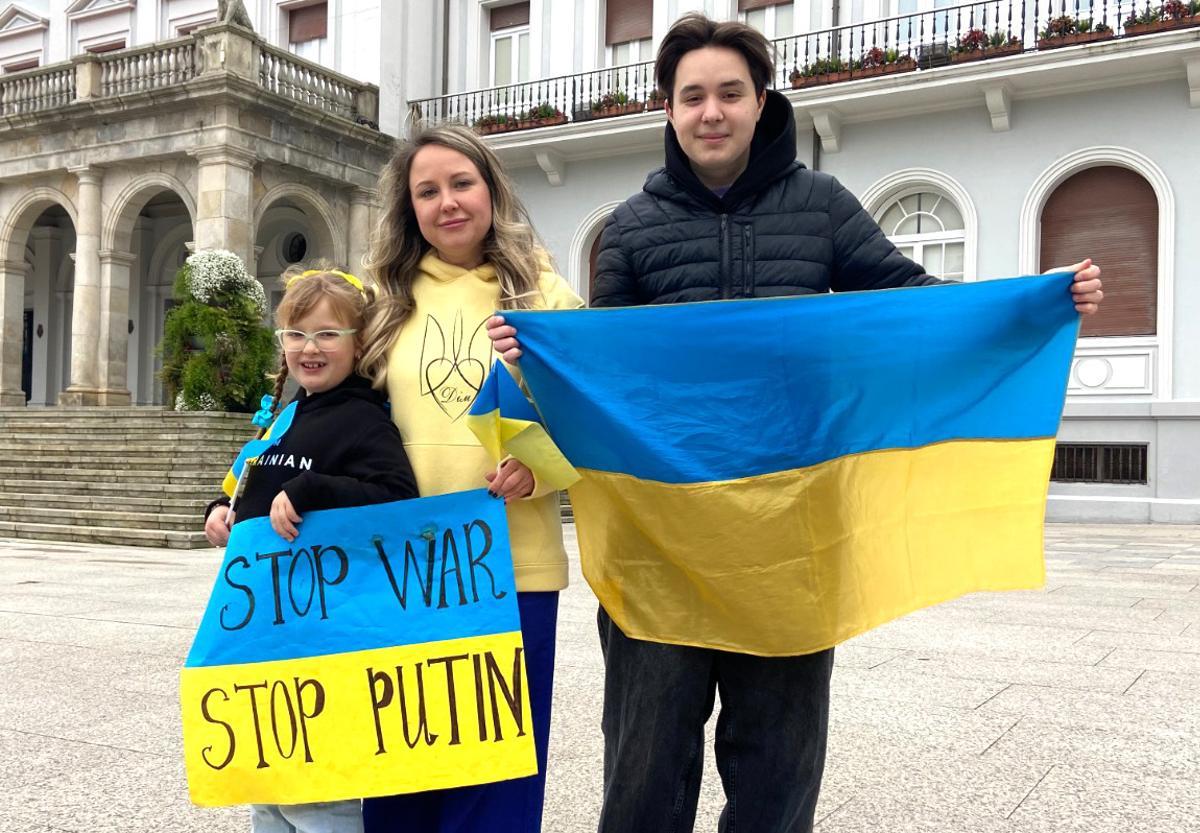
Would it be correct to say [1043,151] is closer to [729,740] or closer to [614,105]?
[614,105]

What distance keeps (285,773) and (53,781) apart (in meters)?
1.55

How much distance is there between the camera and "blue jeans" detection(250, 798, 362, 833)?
236 centimetres

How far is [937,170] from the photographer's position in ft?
62.3

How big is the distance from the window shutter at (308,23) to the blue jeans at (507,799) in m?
24.3

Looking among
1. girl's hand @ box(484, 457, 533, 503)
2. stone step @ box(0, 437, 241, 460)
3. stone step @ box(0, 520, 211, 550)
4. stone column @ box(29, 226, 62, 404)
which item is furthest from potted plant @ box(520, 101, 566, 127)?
girl's hand @ box(484, 457, 533, 503)

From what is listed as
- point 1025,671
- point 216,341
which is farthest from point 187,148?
point 1025,671

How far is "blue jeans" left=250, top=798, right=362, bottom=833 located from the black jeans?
56cm

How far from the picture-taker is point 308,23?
Answer: 24.7 meters

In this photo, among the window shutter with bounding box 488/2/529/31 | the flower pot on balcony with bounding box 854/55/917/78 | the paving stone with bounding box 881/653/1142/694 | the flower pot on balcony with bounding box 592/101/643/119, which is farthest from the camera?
the window shutter with bounding box 488/2/529/31

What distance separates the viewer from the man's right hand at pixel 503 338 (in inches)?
92.6

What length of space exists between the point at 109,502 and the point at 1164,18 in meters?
16.8

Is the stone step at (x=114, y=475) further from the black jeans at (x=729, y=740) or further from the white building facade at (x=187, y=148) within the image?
the black jeans at (x=729, y=740)

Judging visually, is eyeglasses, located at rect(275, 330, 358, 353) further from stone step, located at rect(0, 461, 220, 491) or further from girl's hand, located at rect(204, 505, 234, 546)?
stone step, located at rect(0, 461, 220, 491)

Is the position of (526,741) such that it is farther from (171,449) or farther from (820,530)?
(171,449)
